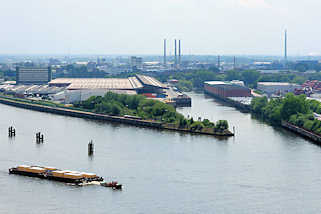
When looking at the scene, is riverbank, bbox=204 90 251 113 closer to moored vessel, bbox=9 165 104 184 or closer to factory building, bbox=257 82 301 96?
factory building, bbox=257 82 301 96

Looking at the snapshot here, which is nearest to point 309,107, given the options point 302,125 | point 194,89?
point 302,125

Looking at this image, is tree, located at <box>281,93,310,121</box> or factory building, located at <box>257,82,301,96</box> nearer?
tree, located at <box>281,93,310,121</box>

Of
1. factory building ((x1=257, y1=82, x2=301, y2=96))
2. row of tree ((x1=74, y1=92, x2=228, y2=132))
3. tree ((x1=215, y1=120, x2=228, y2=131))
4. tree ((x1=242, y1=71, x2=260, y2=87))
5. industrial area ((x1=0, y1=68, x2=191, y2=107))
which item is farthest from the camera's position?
tree ((x1=242, y1=71, x2=260, y2=87))

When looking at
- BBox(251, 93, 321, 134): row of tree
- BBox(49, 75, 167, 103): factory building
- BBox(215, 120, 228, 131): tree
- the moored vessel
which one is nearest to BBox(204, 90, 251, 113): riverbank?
BBox(251, 93, 321, 134): row of tree

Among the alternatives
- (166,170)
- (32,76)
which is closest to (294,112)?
(166,170)

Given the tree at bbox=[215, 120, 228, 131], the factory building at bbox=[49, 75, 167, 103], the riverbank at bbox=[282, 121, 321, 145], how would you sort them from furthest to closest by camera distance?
the factory building at bbox=[49, 75, 167, 103] → the tree at bbox=[215, 120, 228, 131] → the riverbank at bbox=[282, 121, 321, 145]

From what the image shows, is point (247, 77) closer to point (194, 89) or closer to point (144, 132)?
point (194, 89)

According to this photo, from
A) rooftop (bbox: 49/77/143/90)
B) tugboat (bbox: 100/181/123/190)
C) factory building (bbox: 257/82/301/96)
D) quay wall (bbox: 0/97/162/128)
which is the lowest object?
tugboat (bbox: 100/181/123/190)

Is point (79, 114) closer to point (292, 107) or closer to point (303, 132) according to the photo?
point (292, 107)
